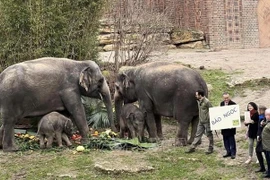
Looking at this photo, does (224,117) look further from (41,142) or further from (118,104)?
(41,142)

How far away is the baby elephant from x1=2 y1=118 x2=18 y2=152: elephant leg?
1.86 ft

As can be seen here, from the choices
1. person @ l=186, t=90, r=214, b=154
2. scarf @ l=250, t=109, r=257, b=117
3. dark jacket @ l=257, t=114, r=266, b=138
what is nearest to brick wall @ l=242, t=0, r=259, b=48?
person @ l=186, t=90, r=214, b=154

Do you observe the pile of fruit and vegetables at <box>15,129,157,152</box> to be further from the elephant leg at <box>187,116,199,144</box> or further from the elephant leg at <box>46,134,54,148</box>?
the elephant leg at <box>187,116,199,144</box>

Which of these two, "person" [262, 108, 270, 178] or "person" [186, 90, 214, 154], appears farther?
"person" [186, 90, 214, 154]

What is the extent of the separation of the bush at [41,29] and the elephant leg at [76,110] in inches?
128

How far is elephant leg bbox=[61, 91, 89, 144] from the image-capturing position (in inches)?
430

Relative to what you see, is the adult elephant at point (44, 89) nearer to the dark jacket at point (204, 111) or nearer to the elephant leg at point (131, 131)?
the elephant leg at point (131, 131)

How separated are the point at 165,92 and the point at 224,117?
1.71 metres

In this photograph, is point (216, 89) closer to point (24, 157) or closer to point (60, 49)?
point (60, 49)

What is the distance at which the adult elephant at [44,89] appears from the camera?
10.5 metres

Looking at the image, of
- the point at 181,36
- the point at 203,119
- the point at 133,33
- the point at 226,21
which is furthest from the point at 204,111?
the point at 181,36

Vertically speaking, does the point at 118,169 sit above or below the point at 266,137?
below

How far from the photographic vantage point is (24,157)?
10.1 meters

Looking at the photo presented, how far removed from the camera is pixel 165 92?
35.8 feet
